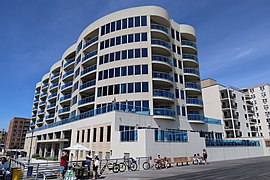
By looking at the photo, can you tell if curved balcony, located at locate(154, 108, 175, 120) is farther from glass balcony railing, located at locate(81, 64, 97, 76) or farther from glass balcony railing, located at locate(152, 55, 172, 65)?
glass balcony railing, located at locate(81, 64, 97, 76)

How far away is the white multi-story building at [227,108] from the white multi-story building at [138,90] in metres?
14.3

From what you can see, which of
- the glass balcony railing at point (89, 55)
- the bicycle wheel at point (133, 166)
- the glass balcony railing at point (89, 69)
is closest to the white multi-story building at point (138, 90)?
the glass balcony railing at point (89, 69)

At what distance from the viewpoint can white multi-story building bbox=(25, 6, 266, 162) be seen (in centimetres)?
2523

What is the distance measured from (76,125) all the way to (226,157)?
2563 cm

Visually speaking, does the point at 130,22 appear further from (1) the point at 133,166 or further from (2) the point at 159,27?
(1) the point at 133,166

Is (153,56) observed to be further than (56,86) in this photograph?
No

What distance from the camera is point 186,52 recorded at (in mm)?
43938

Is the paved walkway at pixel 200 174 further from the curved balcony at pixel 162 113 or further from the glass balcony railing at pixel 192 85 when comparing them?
the glass balcony railing at pixel 192 85

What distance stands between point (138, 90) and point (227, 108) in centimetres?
3713

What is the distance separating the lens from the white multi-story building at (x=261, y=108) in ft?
238

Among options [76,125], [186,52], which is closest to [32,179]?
[76,125]

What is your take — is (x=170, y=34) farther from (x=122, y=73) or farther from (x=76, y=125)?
(x=76, y=125)

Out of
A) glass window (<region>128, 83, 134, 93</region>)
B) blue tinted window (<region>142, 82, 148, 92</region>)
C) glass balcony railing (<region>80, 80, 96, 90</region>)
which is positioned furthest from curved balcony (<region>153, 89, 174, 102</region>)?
glass balcony railing (<region>80, 80, 96, 90</region>)

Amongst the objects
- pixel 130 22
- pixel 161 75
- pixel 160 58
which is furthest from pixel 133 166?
pixel 130 22
